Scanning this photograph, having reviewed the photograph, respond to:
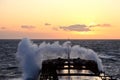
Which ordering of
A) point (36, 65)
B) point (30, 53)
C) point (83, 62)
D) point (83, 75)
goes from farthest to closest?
point (30, 53), point (36, 65), point (83, 62), point (83, 75)

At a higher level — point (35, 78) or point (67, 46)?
point (67, 46)

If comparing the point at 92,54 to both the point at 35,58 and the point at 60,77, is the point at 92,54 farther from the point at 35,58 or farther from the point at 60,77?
the point at 60,77

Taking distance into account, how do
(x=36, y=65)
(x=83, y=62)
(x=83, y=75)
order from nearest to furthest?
(x=83, y=75), (x=83, y=62), (x=36, y=65)

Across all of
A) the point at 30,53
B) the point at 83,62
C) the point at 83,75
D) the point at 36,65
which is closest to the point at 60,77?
the point at 83,75

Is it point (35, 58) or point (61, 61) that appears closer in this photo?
point (61, 61)

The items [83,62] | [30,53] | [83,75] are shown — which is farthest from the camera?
[30,53]

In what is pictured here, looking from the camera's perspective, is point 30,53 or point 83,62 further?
point 30,53

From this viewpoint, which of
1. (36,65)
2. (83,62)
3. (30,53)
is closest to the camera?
(83,62)

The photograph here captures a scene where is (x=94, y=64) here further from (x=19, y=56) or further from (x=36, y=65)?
(x=19, y=56)

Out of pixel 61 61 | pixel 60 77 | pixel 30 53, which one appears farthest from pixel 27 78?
pixel 30 53
